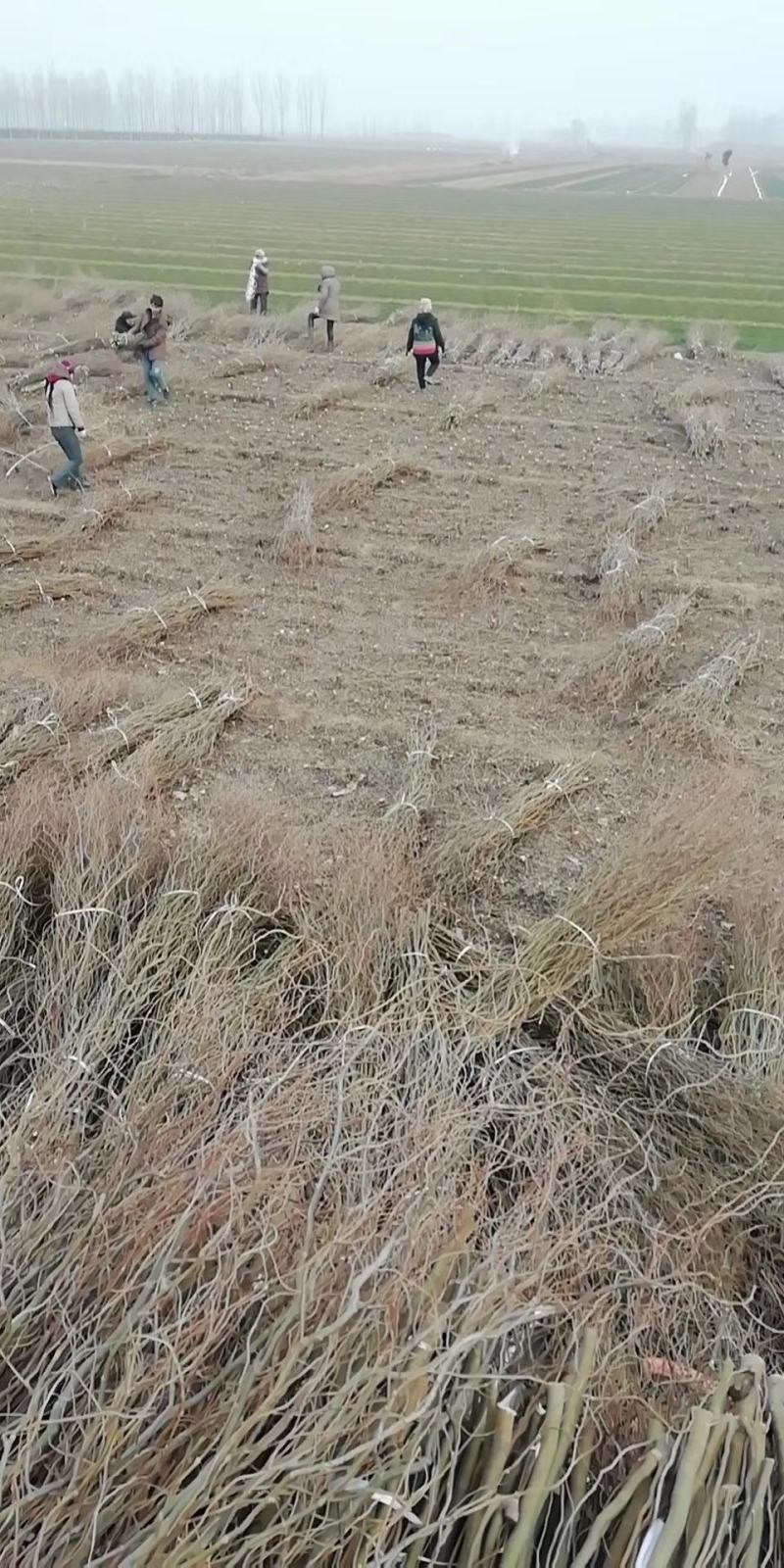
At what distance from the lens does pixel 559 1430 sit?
7.03ft

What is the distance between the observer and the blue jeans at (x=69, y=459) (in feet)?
27.2

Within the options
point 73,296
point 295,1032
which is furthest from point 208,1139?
point 73,296

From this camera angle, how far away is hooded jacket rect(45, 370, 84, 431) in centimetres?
808

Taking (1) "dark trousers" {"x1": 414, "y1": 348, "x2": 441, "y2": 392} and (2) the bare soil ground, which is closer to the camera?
(2) the bare soil ground

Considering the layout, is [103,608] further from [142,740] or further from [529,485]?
[529,485]

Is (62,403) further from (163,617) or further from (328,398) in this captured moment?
(328,398)

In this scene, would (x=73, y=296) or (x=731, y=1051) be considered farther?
(x=73, y=296)

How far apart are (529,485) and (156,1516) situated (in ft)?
27.0

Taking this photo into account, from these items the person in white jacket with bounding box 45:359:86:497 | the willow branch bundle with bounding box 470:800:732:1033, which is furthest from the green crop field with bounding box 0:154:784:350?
the willow branch bundle with bounding box 470:800:732:1033

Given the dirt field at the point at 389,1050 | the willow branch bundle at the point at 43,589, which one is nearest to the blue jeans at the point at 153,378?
the dirt field at the point at 389,1050

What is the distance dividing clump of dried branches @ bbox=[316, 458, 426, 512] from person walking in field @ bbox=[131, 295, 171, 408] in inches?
122

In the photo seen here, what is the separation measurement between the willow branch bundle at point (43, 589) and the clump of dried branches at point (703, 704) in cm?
406

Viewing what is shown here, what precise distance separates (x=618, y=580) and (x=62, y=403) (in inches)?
187

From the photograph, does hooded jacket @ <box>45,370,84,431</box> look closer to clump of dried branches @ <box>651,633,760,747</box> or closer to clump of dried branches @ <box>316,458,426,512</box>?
clump of dried branches @ <box>316,458,426,512</box>
